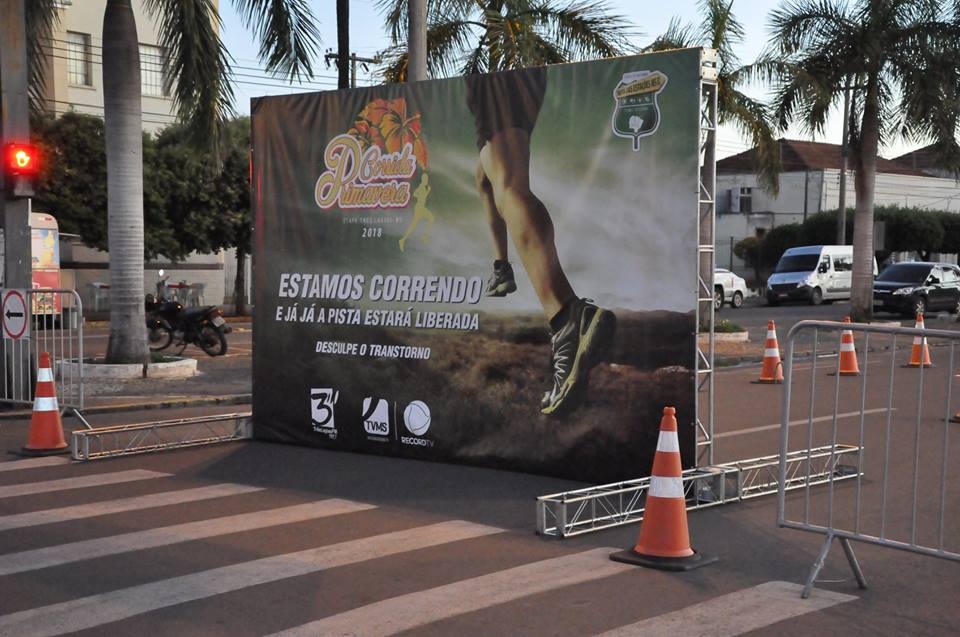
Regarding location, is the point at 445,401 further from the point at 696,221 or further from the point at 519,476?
the point at 696,221

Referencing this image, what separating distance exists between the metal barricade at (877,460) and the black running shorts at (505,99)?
2.88 metres

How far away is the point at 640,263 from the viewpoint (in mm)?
8547

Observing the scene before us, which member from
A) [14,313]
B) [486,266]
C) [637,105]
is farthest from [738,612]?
[14,313]

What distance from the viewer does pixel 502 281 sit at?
9484 mm

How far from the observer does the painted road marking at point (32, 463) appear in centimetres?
994

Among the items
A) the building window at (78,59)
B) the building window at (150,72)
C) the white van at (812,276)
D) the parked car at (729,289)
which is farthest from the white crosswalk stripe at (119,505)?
the white van at (812,276)

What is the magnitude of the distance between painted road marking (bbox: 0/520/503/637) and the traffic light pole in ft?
27.1

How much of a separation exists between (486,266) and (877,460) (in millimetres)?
3915

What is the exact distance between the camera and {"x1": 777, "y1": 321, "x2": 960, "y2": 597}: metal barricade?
20.2 feet

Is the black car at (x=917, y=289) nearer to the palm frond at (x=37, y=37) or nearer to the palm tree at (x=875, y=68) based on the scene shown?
the palm tree at (x=875, y=68)

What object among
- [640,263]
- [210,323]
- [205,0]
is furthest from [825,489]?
[210,323]

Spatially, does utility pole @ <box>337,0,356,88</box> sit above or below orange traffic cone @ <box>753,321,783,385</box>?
above

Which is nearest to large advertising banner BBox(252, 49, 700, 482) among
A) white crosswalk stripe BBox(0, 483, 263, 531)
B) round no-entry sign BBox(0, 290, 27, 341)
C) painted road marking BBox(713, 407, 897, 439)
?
white crosswalk stripe BBox(0, 483, 263, 531)

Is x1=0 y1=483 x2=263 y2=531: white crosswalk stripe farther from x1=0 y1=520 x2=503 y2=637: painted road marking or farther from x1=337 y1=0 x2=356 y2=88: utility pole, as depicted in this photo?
x1=337 y1=0 x2=356 y2=88: utility pole
